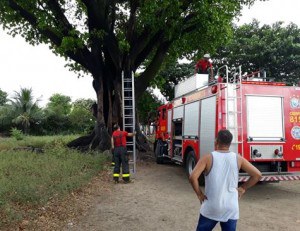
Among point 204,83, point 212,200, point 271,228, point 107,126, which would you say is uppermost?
point 204,83

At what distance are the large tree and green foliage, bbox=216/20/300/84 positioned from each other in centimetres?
943

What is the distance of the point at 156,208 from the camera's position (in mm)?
8195

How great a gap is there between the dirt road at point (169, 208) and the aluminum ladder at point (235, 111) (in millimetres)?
1485

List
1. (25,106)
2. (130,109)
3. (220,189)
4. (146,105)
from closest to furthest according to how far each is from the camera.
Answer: (220,189)
(130,109)
(146,105)
(25,106)

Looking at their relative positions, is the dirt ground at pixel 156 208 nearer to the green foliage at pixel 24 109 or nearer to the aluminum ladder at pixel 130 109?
the aluminum ladder at pixel 130 109

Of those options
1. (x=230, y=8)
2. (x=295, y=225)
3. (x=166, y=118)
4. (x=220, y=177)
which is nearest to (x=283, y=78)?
(x=230, y=8)

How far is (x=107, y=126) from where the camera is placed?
18.1 m

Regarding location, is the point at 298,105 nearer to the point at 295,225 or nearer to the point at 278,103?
the point at 278,103

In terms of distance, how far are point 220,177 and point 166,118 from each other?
11.0m

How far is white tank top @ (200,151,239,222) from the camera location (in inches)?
160

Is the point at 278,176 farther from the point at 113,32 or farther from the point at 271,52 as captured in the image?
the point at 271,52

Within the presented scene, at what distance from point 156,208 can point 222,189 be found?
14.2 feet

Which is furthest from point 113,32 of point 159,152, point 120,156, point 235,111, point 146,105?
point 146,105

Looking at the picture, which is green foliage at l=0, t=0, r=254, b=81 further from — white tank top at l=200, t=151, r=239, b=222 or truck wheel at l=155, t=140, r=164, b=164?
white tank top at l=200, t=151, r=239, b=222
